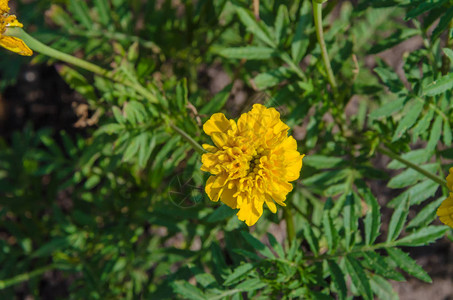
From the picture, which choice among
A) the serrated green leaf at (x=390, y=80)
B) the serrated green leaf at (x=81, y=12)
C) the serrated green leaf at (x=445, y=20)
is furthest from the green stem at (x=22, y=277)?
the serrated green leaf at (x=445, y=20)

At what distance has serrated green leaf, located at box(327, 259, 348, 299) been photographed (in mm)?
1204

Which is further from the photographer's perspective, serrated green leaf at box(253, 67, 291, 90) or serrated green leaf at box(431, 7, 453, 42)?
serrated green leaf at box(253, 67, 291, 90)

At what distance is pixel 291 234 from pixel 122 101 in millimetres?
735

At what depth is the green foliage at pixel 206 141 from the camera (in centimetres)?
126

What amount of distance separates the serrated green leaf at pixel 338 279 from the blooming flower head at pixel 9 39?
1037 millimetres

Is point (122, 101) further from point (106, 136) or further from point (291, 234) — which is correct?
point (291, 234)

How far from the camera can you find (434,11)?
137 cm

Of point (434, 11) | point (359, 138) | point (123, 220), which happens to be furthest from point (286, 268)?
point (434, 11)

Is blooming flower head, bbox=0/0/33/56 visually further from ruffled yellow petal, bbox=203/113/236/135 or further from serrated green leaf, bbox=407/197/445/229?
serrated green leaf, bbox=407/197/445/229

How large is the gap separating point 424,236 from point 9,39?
1274mm

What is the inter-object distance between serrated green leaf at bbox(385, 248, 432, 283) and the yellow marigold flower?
48cm

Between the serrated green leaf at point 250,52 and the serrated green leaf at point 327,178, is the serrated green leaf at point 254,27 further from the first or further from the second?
the serrated green leaf at point 327,178

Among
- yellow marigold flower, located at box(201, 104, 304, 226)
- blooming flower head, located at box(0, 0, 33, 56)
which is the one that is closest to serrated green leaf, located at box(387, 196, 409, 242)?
yellow marigold flower, located at box(201, 104, 304, 226)

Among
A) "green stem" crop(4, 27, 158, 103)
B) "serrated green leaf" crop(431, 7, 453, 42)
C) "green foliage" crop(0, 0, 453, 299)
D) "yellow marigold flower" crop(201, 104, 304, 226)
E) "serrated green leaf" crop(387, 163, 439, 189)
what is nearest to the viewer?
"yellow marigold flower" crop(201, 104, 304, 226)
